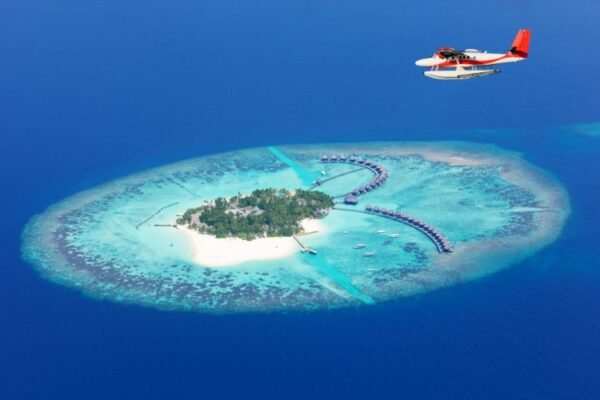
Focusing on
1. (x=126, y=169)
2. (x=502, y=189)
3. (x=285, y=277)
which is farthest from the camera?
(x=126, y=169)

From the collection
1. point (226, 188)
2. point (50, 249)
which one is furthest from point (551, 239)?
point (50, 249)

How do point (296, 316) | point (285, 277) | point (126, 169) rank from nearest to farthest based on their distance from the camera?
point (296, 316) < point (285, 277) < point (126, 169)

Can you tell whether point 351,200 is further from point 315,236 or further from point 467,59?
point 467,59

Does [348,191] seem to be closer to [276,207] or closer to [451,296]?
[276,207]

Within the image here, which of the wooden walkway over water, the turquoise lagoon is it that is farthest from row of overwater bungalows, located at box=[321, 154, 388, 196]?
the turquoise lagoon

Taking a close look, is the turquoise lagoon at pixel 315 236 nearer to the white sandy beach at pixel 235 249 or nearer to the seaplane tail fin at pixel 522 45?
the white sandy beach at pixel 235 249

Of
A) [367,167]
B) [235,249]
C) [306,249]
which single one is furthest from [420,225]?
[235,249]

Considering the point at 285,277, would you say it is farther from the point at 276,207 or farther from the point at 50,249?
the point at 50,249

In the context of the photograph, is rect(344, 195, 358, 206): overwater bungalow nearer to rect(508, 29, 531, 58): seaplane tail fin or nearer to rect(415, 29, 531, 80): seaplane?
rect(415, 29, 531, 80): seaplane

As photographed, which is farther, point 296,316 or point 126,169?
point 126,169
